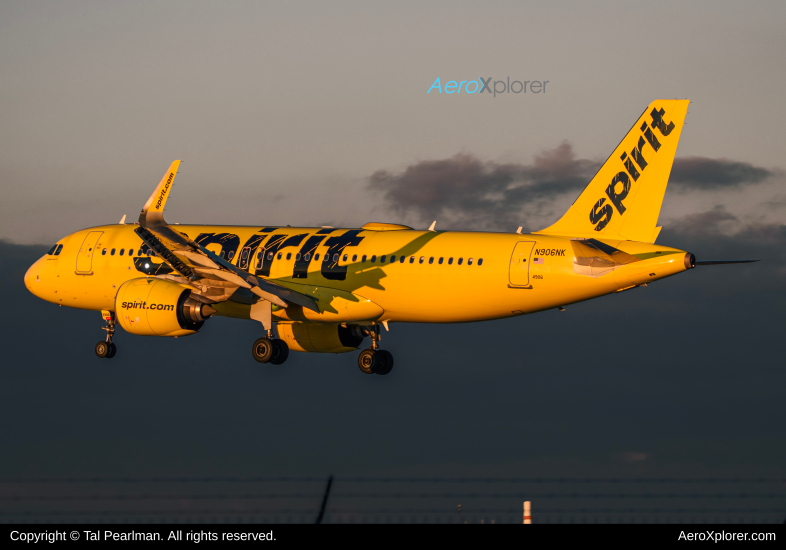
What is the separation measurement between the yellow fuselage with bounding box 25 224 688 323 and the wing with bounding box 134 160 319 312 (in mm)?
1568

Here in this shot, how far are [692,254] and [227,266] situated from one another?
16386mm

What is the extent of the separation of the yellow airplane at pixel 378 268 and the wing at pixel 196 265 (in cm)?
5

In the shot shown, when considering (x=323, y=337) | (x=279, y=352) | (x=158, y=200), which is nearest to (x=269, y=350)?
(x=279, y=352)

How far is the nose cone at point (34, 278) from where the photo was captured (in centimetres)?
4444

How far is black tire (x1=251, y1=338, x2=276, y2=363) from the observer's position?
3781 centimetres

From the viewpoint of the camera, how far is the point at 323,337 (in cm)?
4112

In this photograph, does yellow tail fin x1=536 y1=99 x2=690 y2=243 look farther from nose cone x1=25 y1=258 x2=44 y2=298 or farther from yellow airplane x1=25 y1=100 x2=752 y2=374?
nose cone x1=25 y1=258 x2=44 y2=298

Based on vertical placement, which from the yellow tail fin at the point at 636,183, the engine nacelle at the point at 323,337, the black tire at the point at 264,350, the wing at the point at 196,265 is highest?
the yellow tail fin at the point at 636,183

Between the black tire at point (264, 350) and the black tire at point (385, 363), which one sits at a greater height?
the black tire at point (385, 363)

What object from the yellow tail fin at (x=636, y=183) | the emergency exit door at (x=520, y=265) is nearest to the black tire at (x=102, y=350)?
the emergency exit door at (x=520, y=265)

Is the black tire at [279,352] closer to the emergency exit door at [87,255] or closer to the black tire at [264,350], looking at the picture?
the black tire at [264,350]

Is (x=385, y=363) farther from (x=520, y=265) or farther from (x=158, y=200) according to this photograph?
(x=158, y=200)
